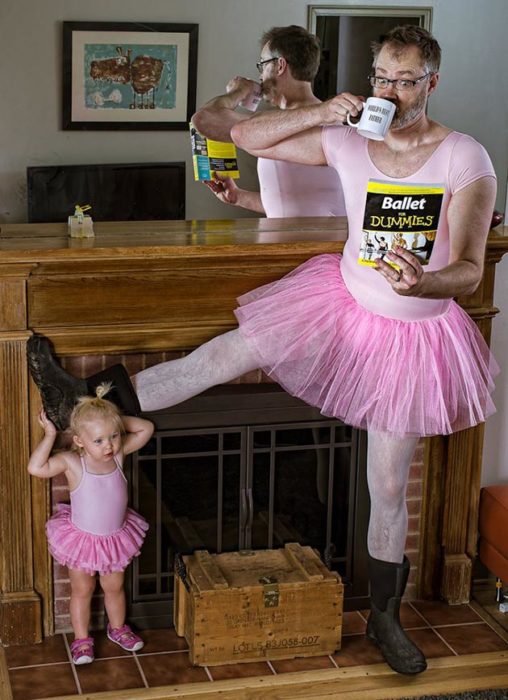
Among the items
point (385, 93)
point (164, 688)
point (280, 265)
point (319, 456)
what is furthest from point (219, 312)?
point (164, 688)

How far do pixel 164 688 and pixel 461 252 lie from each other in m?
1.47

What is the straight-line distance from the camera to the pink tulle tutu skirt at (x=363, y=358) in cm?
314

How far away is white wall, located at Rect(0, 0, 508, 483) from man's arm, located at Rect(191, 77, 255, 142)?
0.09ft

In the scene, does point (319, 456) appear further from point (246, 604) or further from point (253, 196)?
point (253, 196)

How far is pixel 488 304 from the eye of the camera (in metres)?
3.64

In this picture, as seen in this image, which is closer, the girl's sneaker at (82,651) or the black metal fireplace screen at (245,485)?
the girl's sneaker at (82,651)

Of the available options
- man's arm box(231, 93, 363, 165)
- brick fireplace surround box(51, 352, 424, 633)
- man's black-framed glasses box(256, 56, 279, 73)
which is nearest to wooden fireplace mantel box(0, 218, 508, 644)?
brick fireplace surround box(51, 352, 424, 633)

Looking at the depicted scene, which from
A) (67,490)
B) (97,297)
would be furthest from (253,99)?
(67,490)

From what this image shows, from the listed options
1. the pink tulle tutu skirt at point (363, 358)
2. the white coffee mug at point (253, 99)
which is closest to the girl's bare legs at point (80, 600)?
the pink tulle tutu skirt at point (363, 358)

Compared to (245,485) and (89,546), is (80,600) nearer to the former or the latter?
(89,546)

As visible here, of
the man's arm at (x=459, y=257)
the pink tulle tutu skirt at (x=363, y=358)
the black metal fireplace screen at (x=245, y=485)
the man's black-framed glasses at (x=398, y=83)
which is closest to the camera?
the man's arm at (x=459, y=257)

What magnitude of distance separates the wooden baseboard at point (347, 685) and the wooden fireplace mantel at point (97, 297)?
46 centimetres

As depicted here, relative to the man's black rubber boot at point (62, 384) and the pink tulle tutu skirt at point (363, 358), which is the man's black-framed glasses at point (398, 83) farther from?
the man's black rubber boot at point (62, 384)

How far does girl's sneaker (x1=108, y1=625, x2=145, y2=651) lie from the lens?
3.44 metres
